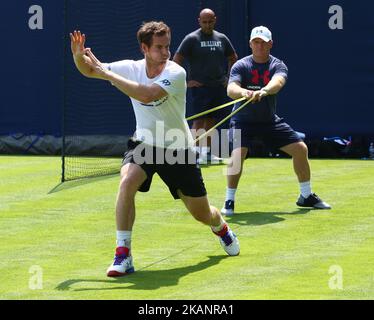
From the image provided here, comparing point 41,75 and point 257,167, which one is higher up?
point 41,75

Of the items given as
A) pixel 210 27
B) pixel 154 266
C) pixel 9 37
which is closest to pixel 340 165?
pixel 210 27

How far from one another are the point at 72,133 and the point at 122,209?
10788 mm

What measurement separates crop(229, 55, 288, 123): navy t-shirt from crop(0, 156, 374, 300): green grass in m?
1.04

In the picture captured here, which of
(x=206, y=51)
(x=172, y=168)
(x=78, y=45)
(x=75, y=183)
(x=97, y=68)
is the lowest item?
(x=75, y=183)

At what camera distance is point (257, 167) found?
52.8 feet

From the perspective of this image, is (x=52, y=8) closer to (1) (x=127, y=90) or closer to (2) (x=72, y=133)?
(2) (x=72, y=133)

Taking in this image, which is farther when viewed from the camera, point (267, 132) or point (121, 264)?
point (267, 132)

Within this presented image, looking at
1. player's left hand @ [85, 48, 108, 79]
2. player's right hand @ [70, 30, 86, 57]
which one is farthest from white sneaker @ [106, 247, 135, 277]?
player's right hand @ [70, 30, 86, 57]

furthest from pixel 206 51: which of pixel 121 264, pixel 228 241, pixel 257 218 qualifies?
pixel 121 264

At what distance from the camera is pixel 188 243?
965 centimetres

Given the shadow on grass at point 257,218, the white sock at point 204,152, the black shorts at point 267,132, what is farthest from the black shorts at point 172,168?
the white sock at point 204,152

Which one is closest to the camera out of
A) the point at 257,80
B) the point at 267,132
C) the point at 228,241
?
the point at 228,241

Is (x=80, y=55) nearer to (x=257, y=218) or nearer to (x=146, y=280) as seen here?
(x=146, y=280)

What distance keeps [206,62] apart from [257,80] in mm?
4699
